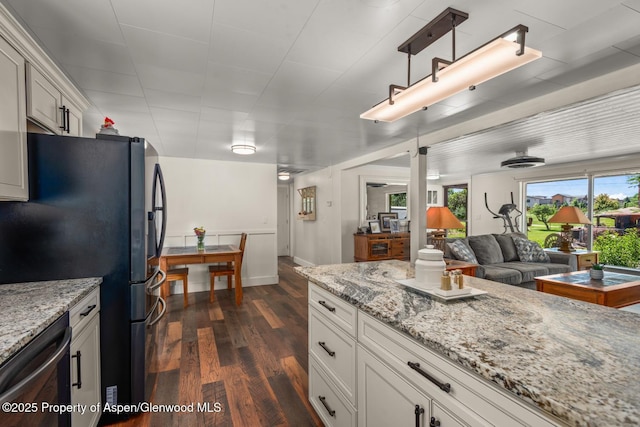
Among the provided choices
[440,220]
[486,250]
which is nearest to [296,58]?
[440,220]

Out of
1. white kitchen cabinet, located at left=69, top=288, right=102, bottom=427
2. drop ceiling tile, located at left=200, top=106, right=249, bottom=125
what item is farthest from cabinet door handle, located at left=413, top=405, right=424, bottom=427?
drop ceiling tile, located at left=200, top=106, right=249, bottom=125

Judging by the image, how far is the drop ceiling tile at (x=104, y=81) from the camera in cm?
199

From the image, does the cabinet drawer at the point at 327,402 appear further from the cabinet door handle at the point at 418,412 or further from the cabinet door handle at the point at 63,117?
the cabinet door handle at the point at 63,117

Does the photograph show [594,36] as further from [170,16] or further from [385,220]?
[385,220]

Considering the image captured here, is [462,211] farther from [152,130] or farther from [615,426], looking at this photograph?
[615,426]

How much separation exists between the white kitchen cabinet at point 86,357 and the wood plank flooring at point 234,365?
1.20 feet

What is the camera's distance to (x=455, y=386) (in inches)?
36.0

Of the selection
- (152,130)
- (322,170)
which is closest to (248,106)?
(152,130)

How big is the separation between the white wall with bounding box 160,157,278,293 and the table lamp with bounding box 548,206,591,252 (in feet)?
15.4

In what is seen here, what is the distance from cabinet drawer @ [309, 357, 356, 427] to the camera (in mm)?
1557

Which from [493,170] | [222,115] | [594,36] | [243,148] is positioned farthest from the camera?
[493,170]

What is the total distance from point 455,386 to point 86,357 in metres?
1.85

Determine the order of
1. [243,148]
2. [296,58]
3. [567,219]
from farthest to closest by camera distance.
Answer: [567,219], [243,148], [296,58]

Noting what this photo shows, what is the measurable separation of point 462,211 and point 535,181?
1.86m
